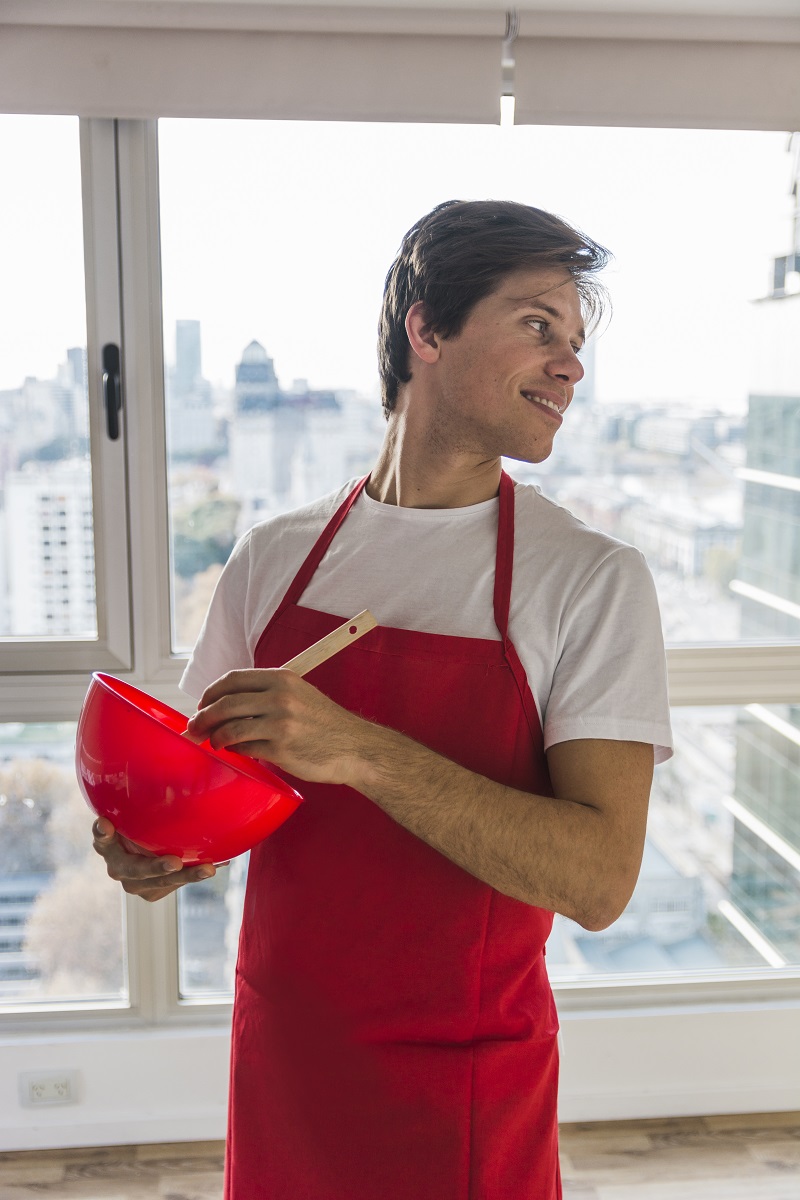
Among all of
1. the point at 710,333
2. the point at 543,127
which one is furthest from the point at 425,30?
the point at 710,333

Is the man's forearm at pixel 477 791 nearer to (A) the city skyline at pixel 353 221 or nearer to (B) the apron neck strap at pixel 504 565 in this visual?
(B) the apron neck strap at pixel 504 565

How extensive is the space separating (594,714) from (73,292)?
151 centimetres

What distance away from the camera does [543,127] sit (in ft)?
6.41

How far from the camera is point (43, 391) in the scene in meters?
2.01

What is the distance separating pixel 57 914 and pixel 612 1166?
1.28 meters

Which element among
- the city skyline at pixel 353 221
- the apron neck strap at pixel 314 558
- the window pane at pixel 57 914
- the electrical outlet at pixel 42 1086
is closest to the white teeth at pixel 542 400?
the apron neck strap at pixel 314 558

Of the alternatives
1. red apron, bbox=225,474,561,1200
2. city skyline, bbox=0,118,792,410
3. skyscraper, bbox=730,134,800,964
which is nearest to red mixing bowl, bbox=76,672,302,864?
red apron, bbox=225,474,561,1200

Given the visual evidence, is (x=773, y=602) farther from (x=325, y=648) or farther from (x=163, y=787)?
(x=163, y=787)

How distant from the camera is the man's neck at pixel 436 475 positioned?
1133 millimetres

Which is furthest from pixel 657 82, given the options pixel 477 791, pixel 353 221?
pixel 477 791

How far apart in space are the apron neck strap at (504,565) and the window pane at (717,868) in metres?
1.28

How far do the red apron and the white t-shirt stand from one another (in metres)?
0.03

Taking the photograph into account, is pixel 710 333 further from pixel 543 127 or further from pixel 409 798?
Result: pixel 409 798

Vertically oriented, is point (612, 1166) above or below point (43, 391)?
below
